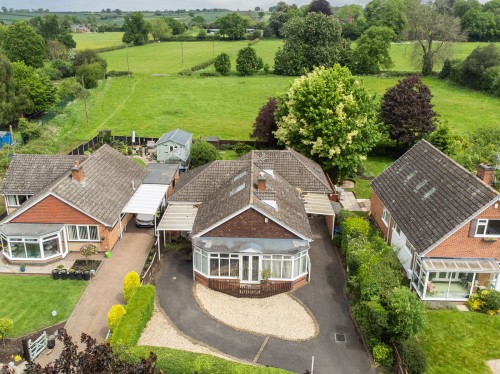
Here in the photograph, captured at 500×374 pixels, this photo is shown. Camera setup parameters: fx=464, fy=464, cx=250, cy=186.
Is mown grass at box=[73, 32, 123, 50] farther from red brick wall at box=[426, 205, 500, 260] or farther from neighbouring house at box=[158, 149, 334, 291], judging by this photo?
red brick wall at box=[426, 205, 500, 260]

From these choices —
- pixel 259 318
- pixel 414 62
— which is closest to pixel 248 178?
pixel 259 318

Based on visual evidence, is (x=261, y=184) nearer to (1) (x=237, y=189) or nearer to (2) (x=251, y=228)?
(1) (x=237, y=189)

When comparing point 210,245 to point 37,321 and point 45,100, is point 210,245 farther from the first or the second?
point 45,100

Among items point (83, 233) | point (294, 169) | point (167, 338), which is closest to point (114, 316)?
point (167, 338)

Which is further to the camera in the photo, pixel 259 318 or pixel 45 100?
pixel 45 100

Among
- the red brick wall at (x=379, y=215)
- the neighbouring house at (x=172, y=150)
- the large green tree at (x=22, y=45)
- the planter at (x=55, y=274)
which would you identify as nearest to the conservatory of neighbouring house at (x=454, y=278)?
the red brick wall at (x=379, y=215)

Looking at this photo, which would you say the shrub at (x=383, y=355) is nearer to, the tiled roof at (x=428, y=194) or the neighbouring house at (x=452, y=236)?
the neighbouring house at (x=452, y=236)

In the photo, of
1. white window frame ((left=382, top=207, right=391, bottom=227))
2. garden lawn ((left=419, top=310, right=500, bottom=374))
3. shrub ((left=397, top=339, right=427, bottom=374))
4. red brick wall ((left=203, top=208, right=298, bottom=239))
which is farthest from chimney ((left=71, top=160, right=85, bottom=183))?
garden lawn ((left=419, top=310, right=500, bottom=374))
